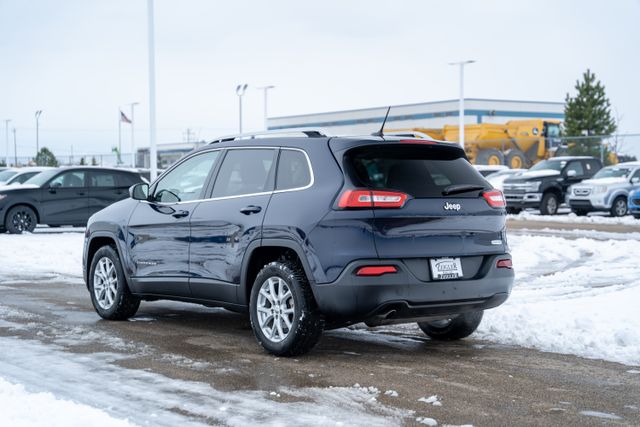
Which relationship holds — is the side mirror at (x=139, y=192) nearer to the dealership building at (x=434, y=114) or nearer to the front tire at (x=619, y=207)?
the front tire at (x=619, y=207)

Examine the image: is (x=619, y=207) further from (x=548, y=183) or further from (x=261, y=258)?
(x=261, y=258)

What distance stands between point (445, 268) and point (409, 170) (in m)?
0.78

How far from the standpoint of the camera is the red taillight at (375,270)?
6.49 metres

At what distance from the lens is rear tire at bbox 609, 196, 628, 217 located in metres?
27.7

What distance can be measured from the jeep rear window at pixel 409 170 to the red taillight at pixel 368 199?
3.7 inches

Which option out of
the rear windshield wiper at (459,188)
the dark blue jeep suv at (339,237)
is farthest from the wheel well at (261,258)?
the rear windshield wiper at (459,188)

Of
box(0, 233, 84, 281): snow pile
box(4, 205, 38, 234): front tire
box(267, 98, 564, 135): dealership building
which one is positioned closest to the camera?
box(0, 233, 84, 281): snow pile

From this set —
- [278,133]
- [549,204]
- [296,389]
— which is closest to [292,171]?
[278,133]

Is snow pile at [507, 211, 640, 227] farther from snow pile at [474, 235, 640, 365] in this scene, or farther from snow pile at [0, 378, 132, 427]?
snow pile at [0, 378, 132, 427]

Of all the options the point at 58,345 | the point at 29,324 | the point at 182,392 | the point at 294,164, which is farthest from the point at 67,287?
the point at 182,392

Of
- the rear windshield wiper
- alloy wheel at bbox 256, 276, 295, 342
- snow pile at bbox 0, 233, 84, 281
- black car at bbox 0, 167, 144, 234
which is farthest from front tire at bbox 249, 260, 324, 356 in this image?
black car at bbox 0, 167, 144, 234

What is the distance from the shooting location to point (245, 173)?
761 centimetres

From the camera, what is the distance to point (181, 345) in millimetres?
7523

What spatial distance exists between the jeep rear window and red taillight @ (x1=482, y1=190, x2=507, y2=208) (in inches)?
2.4
